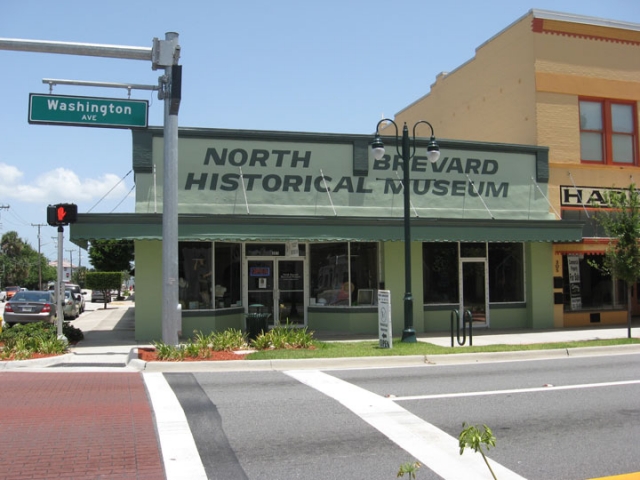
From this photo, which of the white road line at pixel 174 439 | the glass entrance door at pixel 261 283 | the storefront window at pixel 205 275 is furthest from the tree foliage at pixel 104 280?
the white road line at pixel 174 439

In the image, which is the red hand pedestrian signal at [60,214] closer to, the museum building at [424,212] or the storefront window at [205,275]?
the museum building at [424,212]

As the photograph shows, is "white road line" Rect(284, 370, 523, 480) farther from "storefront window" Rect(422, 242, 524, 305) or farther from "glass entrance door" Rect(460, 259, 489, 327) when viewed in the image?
"glass entrance door" Rect(460, 259, 489, 327)

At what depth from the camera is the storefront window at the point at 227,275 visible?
17828mm

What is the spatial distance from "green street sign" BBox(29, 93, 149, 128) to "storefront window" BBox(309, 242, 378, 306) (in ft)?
24.4

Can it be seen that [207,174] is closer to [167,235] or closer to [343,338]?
[167,235]

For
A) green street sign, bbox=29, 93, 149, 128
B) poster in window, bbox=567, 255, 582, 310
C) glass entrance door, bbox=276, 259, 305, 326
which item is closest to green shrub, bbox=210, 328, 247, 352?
glass entrance door, bbox=276, 259, 305, 326

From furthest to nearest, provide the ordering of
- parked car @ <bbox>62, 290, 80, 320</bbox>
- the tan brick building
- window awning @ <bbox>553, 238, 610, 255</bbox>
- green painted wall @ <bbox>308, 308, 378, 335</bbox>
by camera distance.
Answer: parked car @ <bbox>62, 290, 80, 320</bbox>
the tan brick building
window awning @ <bbox>553, 238, 610, 255</bbox>
green painted wall @ <bbox>308, 308, 378, 335</bbox>

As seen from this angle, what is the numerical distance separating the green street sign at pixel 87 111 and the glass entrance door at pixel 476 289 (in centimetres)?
1112

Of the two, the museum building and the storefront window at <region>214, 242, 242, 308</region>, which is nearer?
the museum building

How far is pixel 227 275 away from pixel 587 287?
40.8ft

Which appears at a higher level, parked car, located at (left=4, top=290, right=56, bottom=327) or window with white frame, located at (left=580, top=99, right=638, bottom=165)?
window with white frame, located at (left=580, top=99, right=638, bottom=165)

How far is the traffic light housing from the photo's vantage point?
14297 mm

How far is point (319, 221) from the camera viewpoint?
16.7 metres

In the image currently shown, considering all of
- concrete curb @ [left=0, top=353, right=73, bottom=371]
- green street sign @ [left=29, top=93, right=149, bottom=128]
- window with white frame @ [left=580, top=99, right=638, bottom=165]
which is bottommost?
concrete curb @ [left=0, top=353, right=73, bottom=371]
